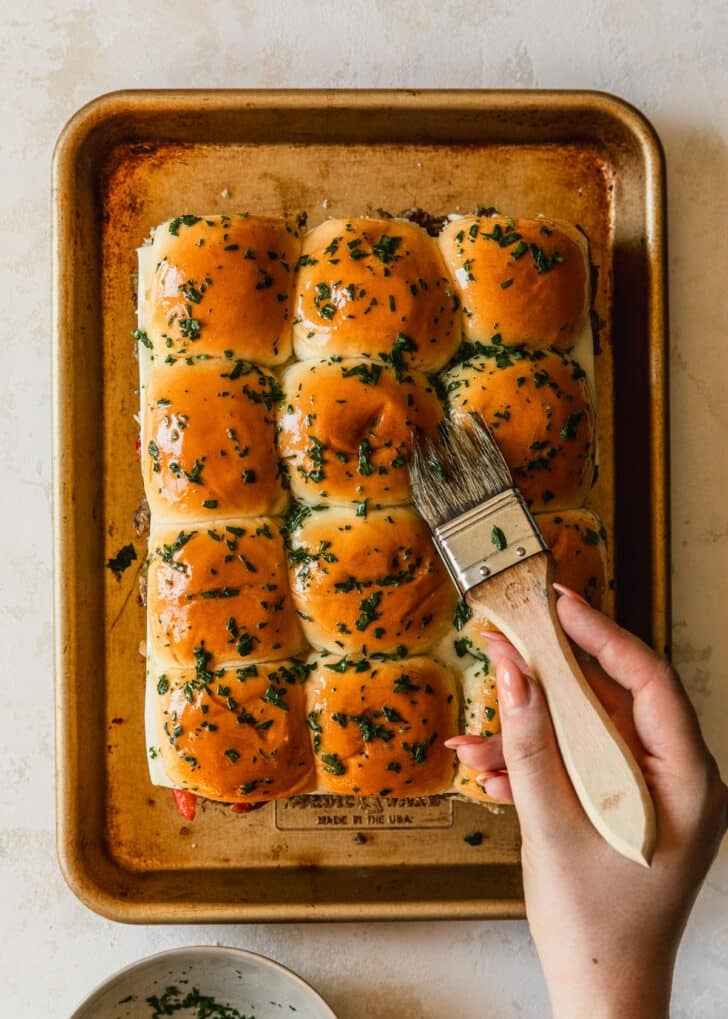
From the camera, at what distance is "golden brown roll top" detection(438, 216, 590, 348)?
1568mm

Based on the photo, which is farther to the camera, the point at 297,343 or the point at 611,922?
the point at 297,343

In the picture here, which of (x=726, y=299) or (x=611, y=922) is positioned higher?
(x=726, y=299)

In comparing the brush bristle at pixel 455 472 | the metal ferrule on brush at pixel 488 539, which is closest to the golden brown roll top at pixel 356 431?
the brush bristle at pixel 455 472

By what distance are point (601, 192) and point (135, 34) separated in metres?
0.94

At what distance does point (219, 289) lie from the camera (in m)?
1.54

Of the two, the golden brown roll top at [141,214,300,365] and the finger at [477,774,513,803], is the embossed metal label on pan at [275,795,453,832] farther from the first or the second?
the golden brown roll top at [141,214,300,365]

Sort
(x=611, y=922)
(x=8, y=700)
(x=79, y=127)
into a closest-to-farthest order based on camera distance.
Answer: (x=611, y=922), (x=79, y=127), (x=8, y=700)

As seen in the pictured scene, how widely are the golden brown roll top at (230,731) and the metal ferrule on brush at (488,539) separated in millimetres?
360

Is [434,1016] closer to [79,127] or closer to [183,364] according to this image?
[183,364]

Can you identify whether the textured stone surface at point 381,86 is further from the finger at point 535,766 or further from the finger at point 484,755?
the finger at point 535,766

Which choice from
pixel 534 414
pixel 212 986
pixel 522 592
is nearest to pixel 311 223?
pixel 534 414

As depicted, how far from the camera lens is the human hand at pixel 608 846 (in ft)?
4.09

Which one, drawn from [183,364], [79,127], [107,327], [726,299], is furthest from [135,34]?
[726,299]

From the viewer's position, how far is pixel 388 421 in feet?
4.99
